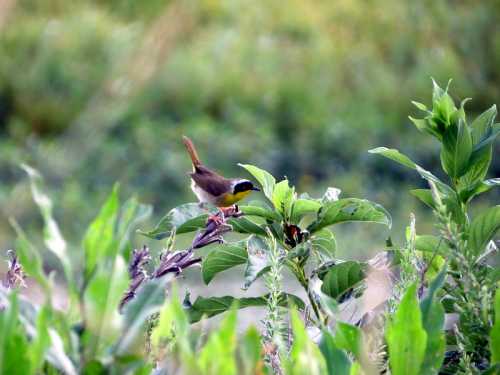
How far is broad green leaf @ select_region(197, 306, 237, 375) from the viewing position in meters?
0.75

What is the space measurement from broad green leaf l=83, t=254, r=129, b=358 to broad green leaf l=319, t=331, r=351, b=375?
212mm

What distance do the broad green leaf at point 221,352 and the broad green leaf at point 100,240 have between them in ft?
0.43

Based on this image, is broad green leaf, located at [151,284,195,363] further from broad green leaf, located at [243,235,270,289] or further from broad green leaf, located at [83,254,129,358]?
broad green leaf, located at [243,235,270,289]

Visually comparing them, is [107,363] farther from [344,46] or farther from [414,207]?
[344,46]

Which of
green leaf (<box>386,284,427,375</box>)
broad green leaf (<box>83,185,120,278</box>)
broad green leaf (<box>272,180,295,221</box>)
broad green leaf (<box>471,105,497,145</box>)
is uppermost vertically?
broad green leaf (<box>83,185,120,278</box>)

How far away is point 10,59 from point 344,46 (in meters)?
4.24

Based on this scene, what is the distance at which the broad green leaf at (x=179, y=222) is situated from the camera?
132 cm

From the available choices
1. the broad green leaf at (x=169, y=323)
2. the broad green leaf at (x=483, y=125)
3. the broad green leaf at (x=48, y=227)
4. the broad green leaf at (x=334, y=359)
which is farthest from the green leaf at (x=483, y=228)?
the broad green leaf at (x=48, y=227)

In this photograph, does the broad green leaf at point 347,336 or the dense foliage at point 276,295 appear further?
the broad green leaf at point 347,336

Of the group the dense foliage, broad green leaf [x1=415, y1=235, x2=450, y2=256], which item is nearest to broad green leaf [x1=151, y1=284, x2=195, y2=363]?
the dense foliage

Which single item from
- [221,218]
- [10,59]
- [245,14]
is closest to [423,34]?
[245,14]

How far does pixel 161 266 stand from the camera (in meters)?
1.17

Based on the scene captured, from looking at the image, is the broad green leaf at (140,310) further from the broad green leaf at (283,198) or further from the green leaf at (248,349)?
the broad green leaf at (283,198)

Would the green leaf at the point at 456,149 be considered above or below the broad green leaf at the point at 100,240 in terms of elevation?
below
